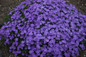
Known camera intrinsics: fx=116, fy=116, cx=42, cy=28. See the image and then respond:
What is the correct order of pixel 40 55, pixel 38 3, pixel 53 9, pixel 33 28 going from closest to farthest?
pixel 40 55
pixel 33 28
pixel 53 9
pixel 38 3

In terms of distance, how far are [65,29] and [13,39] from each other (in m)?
1.35

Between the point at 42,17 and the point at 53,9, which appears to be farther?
the point at 53,9

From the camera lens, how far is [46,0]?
3.30m

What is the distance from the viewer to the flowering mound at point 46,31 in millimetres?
2672

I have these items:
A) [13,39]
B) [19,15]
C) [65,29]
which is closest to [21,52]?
[13,39]

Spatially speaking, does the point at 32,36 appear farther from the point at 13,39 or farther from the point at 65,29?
the point at 65,29

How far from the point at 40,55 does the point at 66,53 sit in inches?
24.4

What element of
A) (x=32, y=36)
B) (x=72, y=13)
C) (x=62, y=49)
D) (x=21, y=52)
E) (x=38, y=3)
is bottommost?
(x=21, y=52)

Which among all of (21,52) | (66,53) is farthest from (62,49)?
(21,52)

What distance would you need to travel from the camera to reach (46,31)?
8.87ft

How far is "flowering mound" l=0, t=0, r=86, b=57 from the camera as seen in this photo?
2672mm

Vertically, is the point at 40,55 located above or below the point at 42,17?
below

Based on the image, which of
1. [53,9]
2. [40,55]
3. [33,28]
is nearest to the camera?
[40,55]

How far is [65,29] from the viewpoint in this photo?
110 inches
